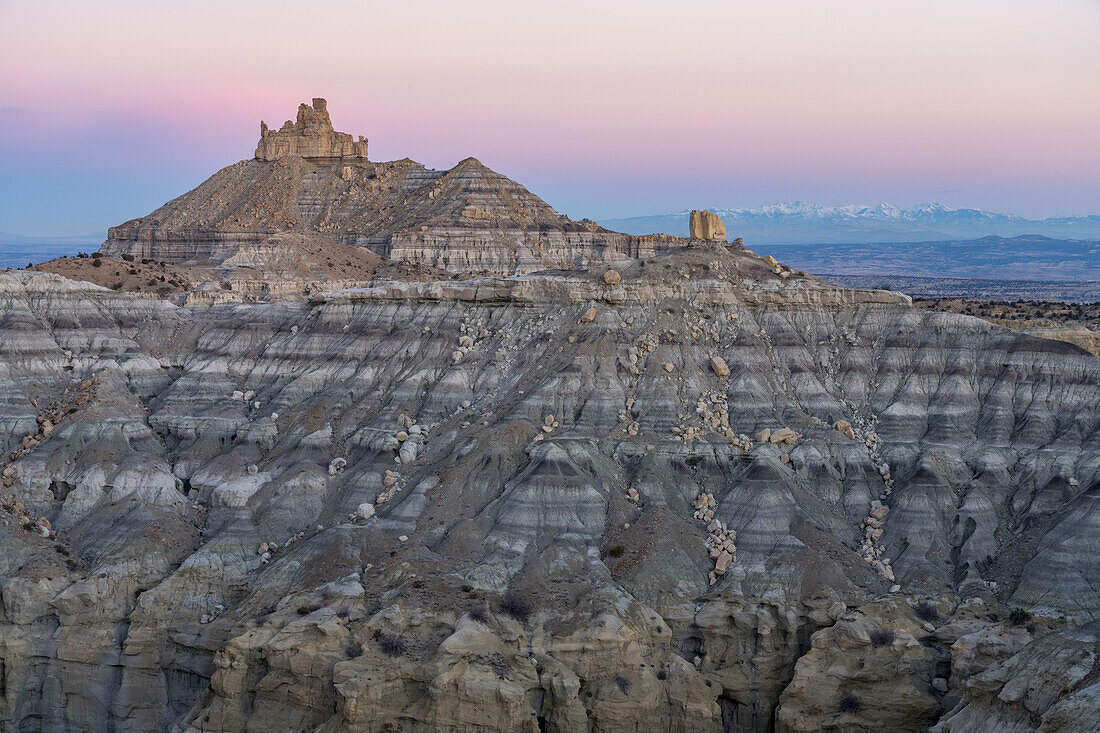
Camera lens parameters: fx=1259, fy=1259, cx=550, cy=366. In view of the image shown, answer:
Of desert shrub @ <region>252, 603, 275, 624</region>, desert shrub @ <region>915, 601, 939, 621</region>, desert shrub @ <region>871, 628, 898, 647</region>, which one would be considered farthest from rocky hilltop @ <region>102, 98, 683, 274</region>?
desert shrub @ <region>871, 628, 898, 647</region>

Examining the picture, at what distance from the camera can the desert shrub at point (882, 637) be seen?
60.2 metres

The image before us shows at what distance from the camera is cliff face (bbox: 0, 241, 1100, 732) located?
60312 mm

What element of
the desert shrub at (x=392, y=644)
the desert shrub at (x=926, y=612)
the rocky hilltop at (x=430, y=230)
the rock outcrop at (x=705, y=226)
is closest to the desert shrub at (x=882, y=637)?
the desert shrub at (x=926, y=612)

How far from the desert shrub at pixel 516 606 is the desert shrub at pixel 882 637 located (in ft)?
55.6

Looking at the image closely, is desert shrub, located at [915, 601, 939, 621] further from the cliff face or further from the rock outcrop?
the rock outcrop

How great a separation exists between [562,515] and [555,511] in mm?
462

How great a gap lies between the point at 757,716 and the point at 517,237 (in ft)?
405

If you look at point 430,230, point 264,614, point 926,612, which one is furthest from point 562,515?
point 430,230

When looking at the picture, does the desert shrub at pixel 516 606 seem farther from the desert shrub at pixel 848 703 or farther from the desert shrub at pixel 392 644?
the desert shrub at pixel 848 703

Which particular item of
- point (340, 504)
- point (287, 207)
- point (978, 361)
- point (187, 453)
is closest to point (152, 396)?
point (187, 453)

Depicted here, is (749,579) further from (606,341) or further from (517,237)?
(517,237)

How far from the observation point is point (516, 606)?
210 feet

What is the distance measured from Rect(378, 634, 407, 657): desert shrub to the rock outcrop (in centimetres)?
4359

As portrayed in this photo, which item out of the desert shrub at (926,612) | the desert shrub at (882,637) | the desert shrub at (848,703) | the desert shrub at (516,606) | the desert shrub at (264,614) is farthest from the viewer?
the desert shrub at (264,614)
